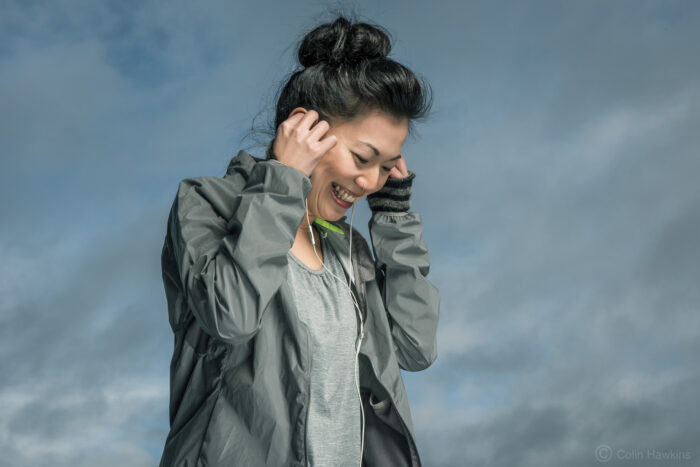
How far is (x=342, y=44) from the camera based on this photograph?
6.29 feet

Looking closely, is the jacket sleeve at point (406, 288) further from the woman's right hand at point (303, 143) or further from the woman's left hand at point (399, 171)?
the woman's right hand at point (303, 143)

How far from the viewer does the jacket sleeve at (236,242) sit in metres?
1.47

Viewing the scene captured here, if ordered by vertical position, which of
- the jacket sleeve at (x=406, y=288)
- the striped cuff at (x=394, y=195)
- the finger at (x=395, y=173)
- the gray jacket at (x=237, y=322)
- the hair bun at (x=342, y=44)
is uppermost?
the hair bun at (x=342, y=44)

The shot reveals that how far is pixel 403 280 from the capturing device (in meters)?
2.08

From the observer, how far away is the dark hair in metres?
1.84

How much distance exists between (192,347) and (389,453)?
2.04 ft

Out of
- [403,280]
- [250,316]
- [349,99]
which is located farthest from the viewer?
[403,280]

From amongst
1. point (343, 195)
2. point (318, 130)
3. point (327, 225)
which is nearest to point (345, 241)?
point (327, 225)

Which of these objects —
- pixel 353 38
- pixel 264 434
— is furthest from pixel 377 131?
pixel 264 434

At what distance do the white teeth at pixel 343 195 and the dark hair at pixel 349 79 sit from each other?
0.17 meters

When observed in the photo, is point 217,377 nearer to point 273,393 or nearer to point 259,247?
point 273,393

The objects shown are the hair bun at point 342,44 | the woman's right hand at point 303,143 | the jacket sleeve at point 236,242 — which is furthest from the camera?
the hair bun at point 342,44

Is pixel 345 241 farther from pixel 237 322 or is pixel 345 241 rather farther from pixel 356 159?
pixel 237 322

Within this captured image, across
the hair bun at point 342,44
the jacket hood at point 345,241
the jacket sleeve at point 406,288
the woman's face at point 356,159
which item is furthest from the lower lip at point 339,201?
the hair bun at point 342,44
